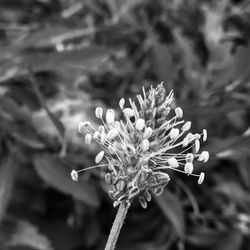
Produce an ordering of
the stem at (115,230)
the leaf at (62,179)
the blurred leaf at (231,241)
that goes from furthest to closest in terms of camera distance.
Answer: the blurred leaf at (231,241) → the leaf at (62,179) → the stem at (115,230)

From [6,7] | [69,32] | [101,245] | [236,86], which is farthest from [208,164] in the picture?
[6,7]

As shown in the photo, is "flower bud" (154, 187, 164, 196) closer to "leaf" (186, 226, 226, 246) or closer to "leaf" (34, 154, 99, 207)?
"leaf" (34, 154, 99, 207)

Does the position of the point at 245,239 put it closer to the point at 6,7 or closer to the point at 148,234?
the point at 148,234

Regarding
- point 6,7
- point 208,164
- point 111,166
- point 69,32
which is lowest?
point 111,166

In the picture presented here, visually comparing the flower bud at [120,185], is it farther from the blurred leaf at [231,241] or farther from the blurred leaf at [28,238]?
the blurred leaf at [231,241]

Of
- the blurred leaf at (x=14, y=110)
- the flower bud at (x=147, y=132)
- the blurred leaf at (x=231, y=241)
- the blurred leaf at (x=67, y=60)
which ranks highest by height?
the blurred leaf at (x=67, y=60)

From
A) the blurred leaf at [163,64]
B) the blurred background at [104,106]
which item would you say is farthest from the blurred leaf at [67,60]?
the blurred leaf at [163,64]
